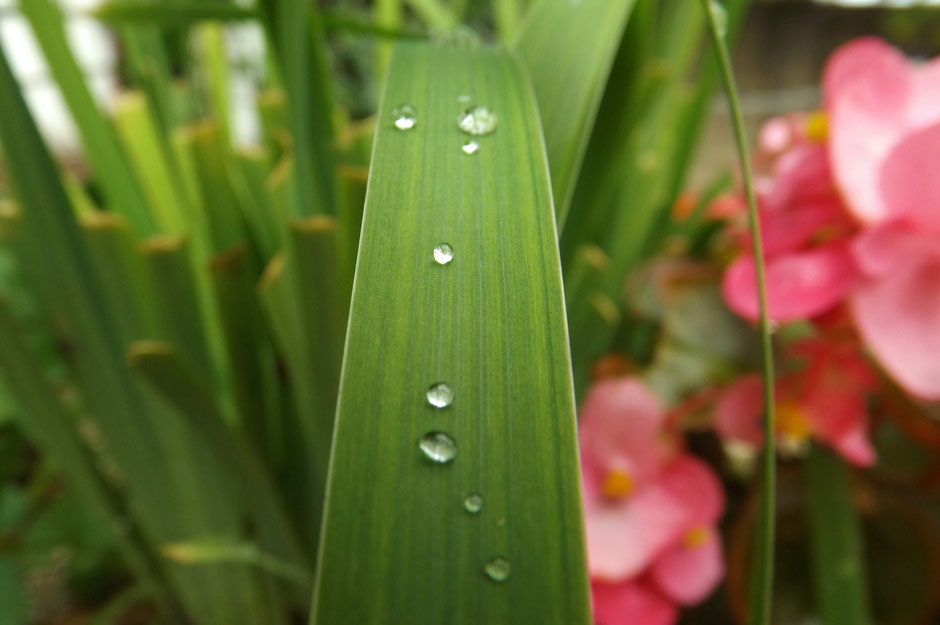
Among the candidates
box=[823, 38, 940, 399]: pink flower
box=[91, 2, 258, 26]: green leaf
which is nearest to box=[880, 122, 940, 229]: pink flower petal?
box=[823, 38, 940, 399]: pink flower

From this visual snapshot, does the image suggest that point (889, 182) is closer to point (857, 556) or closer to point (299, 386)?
point (857, 556)

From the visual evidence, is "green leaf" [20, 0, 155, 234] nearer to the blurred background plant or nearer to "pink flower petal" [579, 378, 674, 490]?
the blurred background plant

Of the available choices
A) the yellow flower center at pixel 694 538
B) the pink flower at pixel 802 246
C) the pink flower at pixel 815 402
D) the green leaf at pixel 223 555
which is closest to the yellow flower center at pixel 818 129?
the pink flower at pixel 802 246

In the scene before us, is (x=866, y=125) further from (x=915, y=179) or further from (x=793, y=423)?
(x=793, y=423)

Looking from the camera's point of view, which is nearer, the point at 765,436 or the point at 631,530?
the point at 765,436

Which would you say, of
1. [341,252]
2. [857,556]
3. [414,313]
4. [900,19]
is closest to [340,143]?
[341,252]

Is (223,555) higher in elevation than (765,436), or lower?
lower

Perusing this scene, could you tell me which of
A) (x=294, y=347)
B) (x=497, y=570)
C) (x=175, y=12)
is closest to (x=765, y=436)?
(x=497, y=570)
